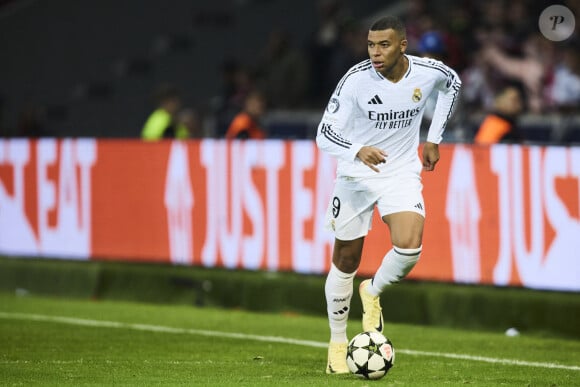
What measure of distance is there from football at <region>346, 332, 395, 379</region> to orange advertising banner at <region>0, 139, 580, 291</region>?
3485 millimetres

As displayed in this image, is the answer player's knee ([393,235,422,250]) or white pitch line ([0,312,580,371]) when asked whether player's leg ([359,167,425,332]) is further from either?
white pitch line ([0,312,580,371])

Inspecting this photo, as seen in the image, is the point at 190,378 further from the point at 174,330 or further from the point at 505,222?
the point at 505,222

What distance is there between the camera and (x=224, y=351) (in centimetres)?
1152

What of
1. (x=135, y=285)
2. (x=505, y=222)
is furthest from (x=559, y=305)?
(x=135, y=285)

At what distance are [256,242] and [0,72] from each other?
1180 cm

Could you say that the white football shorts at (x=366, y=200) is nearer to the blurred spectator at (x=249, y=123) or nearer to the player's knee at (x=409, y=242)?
the player's knee at (x=409, y=242)

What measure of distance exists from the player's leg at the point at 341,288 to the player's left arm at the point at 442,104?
794 mm

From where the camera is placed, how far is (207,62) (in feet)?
83.8

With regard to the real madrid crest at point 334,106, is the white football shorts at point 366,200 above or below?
below

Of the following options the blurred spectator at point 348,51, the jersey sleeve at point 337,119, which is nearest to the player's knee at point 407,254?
the jersey sleeve at point 337,119

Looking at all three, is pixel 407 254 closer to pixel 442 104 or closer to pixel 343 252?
pixel 343 252

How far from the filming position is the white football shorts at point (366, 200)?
33.3 ft

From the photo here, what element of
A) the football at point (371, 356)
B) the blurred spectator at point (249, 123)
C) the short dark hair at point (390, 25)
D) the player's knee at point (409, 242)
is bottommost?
the football at point (371, 356)

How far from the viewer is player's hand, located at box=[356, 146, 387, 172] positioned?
379 inches
